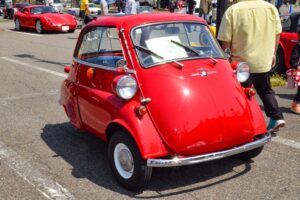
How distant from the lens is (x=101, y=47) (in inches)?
182

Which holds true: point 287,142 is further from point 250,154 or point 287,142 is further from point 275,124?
point 250,154

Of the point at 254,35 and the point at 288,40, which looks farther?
the point at 288,40

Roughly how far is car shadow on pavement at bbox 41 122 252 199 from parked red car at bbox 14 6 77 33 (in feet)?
45.6

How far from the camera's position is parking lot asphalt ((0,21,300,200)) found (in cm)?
373

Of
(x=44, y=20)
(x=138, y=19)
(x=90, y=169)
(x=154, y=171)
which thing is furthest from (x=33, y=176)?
(x=44, y=20)

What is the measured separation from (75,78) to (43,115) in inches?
67.8

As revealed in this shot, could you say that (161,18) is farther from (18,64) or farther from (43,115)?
(18,64)

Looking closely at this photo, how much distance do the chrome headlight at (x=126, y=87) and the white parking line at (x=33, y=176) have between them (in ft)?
3.38

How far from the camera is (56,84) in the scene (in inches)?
329

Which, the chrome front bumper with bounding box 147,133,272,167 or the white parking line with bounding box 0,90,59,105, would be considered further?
the white parking line with bounding box 0,90,59,105

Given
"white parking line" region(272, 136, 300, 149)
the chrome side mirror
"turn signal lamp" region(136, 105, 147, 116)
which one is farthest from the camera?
"white parking line" region(272, 136, 300, 149)

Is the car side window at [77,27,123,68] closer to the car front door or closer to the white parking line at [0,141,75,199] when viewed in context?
the car front door

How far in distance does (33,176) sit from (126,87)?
135 cm

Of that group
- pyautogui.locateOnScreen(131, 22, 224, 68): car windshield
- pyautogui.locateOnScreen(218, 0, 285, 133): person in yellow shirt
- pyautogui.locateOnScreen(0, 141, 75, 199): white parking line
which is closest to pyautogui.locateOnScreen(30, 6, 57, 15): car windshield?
pyautogui.locateOnScreen(0, 141, 75, 199): white parking line
